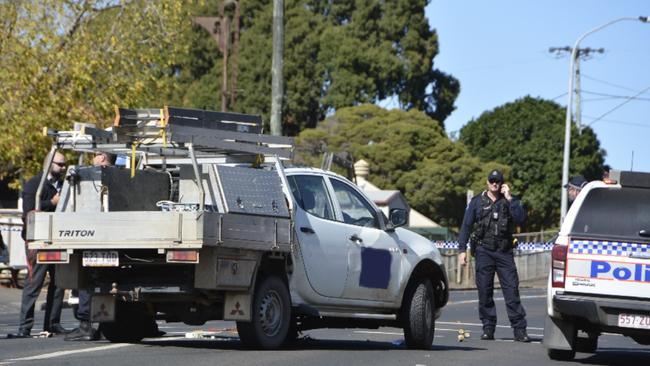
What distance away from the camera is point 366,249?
13352 mm

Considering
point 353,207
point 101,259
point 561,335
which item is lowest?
point 561,335

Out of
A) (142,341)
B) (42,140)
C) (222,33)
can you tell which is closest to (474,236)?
(142,341)

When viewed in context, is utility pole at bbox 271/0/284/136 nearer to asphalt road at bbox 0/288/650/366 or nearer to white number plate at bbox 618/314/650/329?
asphalt road at bbox 0/288/650/366

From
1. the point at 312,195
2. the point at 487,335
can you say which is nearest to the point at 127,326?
the point at 312,195

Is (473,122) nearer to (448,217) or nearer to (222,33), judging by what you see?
(448,217)

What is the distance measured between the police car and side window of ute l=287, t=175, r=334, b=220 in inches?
88.3

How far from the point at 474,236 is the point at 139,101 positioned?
1434 cm

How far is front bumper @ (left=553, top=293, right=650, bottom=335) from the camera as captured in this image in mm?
11984

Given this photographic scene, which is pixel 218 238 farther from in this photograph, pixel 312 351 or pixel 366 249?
pixel 366 249

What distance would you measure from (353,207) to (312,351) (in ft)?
5.34

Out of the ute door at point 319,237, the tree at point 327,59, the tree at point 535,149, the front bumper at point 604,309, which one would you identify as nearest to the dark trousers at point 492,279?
the ute door at point 319,237

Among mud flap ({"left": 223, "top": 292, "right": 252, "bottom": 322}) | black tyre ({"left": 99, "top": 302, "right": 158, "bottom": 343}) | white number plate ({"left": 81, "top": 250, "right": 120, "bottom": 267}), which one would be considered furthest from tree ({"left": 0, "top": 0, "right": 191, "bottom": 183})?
mud flap ({"left": 223, "top": 292, "right": 252, "bottom": 322})

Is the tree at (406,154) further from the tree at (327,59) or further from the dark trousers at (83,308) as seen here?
the dark trousers at (83,308)

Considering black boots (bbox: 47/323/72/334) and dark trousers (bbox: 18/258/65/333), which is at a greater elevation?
dark trousers (bbox: 18/258/65/333)
